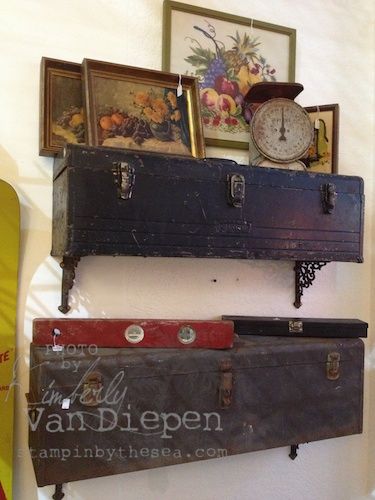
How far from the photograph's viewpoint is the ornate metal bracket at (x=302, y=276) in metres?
1.58

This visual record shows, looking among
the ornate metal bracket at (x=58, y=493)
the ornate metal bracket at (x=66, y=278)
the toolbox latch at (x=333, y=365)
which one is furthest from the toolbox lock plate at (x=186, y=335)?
the ornate metal bracket at (x=58, y=493)

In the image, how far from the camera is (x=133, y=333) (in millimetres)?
1226

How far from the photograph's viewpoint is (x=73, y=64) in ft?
4.16

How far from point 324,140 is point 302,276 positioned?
482mm

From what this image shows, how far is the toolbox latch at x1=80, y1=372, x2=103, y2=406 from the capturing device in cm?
115

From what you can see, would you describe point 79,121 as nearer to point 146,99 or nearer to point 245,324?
point 146,99

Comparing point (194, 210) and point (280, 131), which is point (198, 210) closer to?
point (194, 210)

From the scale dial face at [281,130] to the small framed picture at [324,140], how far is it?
0.40 ft

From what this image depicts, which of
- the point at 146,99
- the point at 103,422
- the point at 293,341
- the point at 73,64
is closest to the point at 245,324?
the point at 293,341

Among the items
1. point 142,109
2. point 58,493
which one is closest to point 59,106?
point 142,109

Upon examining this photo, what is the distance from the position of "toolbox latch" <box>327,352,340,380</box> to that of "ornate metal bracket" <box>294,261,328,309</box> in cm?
25

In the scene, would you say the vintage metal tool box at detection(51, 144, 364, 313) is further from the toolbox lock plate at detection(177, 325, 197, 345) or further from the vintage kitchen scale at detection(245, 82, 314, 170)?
the toolbox lock plate at detection(177, 325, 197, 345)

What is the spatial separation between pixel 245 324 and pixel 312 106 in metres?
0.81

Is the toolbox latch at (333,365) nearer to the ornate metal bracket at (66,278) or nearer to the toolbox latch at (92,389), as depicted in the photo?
the toolbox latch at (92,389)
